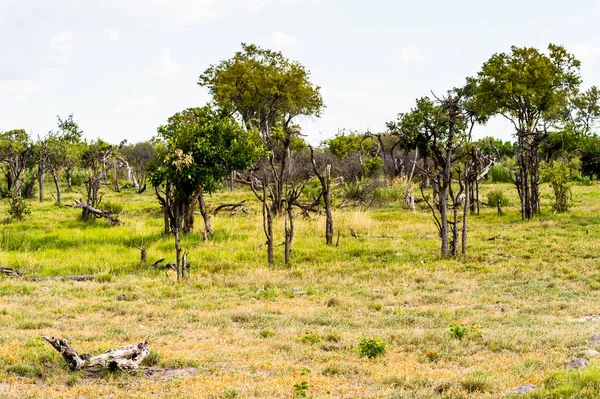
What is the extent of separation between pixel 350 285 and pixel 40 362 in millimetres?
7708

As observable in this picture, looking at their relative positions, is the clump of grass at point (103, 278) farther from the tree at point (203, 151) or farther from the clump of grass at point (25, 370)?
the clump of grass at point (25, 370)

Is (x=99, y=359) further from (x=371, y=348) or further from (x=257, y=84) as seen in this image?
(x=257, y=84)

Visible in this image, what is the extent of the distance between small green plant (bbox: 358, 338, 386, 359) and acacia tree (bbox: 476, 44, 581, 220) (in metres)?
17.6

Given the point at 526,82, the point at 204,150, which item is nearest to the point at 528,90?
the point at 526,82

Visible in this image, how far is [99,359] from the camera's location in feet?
24.3

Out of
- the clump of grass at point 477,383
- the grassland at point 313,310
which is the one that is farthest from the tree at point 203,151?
the clump of grass at point 477,383

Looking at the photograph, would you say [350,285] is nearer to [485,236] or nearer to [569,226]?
[485,236]

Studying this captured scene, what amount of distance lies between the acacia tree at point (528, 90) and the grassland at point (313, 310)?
9.80ft

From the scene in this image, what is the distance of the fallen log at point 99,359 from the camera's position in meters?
7.41

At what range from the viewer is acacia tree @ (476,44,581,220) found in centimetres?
2448

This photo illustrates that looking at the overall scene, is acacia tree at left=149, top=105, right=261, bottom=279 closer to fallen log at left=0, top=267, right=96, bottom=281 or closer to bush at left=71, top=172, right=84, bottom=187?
fallen log at left=0, top=267, right=96, bottom=281

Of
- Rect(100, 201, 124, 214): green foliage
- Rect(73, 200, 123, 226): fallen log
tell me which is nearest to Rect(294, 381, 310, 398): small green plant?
Rect(73, 200, 123, 226): fallen log

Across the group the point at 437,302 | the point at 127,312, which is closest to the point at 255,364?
the point at 127,312

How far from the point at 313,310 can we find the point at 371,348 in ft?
10.6
